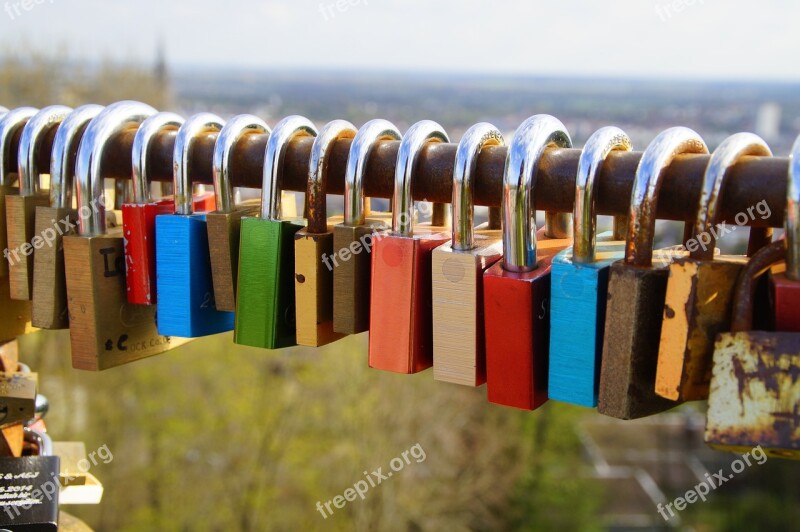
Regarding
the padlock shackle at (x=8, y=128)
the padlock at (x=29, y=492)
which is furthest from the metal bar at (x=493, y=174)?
the padlock at (x=29, y=492)

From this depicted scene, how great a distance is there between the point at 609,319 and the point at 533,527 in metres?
23.1

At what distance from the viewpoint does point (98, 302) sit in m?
1.05

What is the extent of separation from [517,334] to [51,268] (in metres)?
0.59

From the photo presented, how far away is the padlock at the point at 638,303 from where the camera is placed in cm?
73

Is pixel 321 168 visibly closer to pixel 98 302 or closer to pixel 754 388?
pixel 98 302

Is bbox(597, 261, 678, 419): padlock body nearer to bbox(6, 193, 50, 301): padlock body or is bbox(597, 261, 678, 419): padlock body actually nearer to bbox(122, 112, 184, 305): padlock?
bbox(122, 112, 184, 305): padlock

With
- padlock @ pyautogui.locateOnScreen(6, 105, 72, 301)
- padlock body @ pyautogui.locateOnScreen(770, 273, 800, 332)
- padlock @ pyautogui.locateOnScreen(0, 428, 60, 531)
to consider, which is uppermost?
padlock @ pyautogui.locateOnScreen(6, 105, 72, 301)

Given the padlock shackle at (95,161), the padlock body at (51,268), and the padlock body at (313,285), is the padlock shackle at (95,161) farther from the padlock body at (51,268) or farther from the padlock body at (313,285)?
the padlock body at (313,285)

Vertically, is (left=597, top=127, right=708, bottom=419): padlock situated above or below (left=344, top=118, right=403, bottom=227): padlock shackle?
below

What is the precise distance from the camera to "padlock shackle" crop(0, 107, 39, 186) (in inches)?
43.4

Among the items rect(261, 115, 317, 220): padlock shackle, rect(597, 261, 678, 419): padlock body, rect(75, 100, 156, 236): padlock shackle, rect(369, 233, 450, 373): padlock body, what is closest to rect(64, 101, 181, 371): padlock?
rect(75, 100, 156, 236): padlock shackle

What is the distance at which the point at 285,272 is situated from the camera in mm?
965

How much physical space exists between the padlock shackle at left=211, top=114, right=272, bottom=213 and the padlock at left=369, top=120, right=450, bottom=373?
0.20 m

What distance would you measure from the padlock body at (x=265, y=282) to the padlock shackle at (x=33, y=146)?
0.32m
